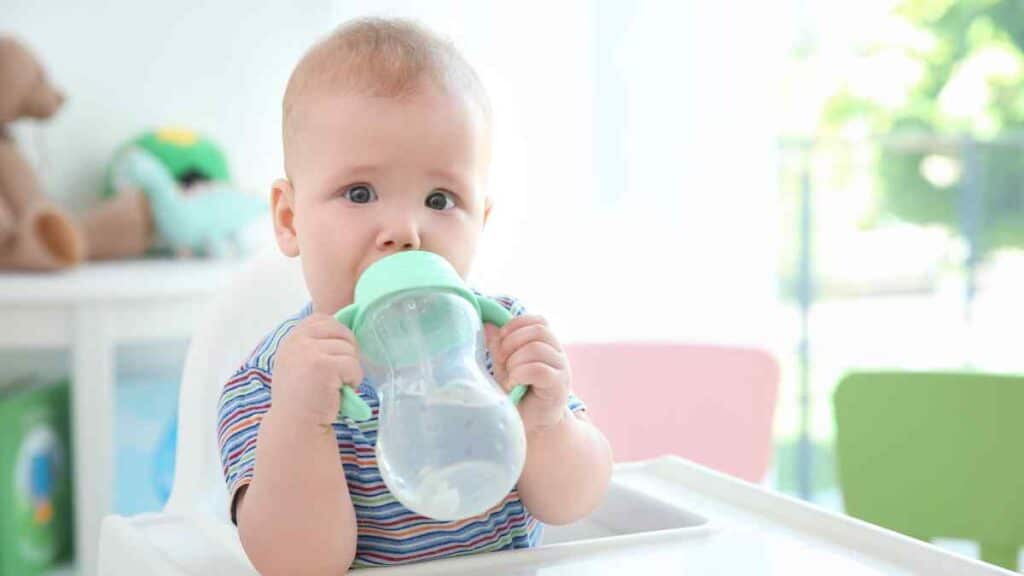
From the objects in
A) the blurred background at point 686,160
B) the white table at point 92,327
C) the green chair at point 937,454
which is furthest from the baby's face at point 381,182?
the blurred background at point 686,160

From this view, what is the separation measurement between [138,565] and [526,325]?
1.01ft

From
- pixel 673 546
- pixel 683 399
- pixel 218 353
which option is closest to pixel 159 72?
pixel 683 399

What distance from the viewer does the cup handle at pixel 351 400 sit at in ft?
2.10

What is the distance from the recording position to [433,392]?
0.60 meters

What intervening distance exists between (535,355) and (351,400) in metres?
0.11

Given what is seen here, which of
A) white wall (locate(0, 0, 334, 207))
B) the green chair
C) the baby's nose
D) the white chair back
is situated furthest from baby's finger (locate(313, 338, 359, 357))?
white wall (locate(0, 0, 334, 207))

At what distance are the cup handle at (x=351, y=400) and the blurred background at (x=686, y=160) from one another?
55.2 inches

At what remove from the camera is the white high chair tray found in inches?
29.1

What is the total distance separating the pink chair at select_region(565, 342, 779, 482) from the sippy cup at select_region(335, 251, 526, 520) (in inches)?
35.9

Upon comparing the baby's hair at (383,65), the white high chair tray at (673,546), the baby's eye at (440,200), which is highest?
the baby's hair at (383,65)

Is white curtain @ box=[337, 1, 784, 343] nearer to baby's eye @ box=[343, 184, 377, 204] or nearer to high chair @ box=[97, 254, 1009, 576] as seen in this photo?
high chair @ box=[97, 254, 1009, 576]

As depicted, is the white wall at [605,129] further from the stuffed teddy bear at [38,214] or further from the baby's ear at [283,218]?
the baby's ear at [283,218]

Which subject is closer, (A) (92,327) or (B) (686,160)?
(A) (92,327)

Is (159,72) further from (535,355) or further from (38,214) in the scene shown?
(535,355)
